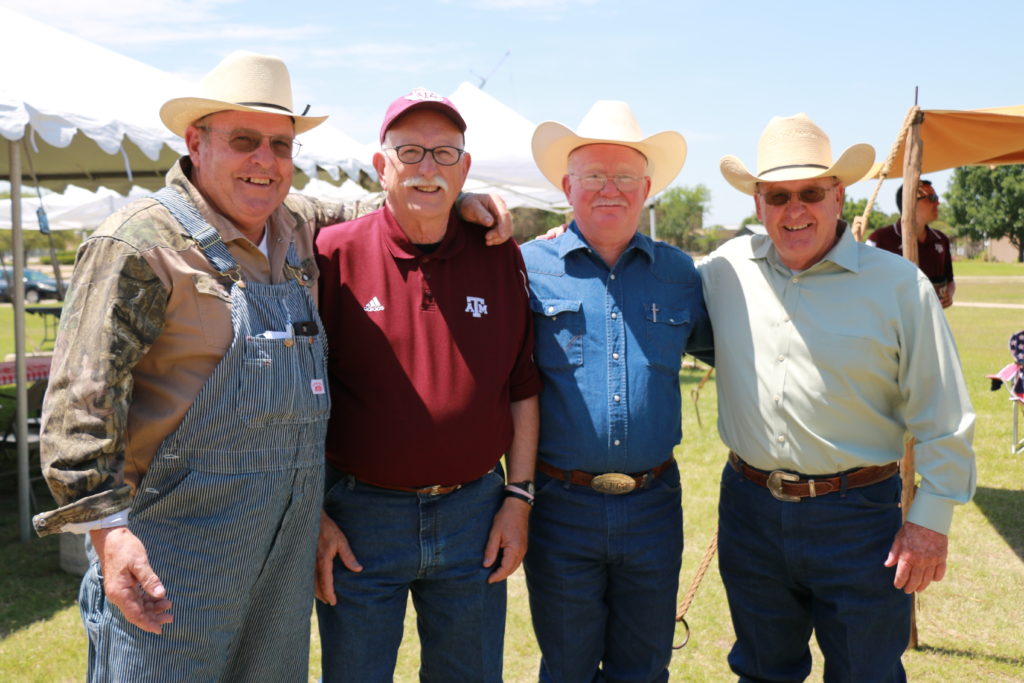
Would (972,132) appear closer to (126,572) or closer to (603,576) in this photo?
(603,576)

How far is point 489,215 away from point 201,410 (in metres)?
→ 1.13

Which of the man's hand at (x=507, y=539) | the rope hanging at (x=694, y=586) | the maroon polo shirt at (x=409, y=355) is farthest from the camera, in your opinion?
the rope hanging at (x=694, y=586)

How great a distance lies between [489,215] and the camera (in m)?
2.66

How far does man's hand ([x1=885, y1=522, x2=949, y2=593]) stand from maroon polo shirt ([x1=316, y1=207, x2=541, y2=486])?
136cm

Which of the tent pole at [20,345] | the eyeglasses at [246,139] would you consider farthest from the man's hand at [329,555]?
the tent pole at [20,345]

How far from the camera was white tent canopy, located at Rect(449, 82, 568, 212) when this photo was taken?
10250 mm

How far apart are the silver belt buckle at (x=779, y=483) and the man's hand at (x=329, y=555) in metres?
1.44

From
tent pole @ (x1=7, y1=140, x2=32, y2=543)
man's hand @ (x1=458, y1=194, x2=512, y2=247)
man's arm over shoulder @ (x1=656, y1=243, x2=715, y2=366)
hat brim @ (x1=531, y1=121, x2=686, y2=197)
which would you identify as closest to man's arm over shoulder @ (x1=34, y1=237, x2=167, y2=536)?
man's hand @ (x1=458, y1=194, x2=512, y2=247)

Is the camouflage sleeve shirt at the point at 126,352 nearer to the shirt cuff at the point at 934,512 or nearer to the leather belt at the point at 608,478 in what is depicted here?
the leather belt at the point at 608,478

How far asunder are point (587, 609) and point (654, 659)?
307mm

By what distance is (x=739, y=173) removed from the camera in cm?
303

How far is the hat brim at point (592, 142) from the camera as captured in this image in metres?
2.93

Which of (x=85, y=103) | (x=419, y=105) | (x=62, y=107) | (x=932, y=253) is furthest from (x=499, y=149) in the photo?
(x=419, y=105)

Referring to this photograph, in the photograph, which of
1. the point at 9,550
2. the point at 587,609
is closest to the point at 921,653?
the point at 587,609
